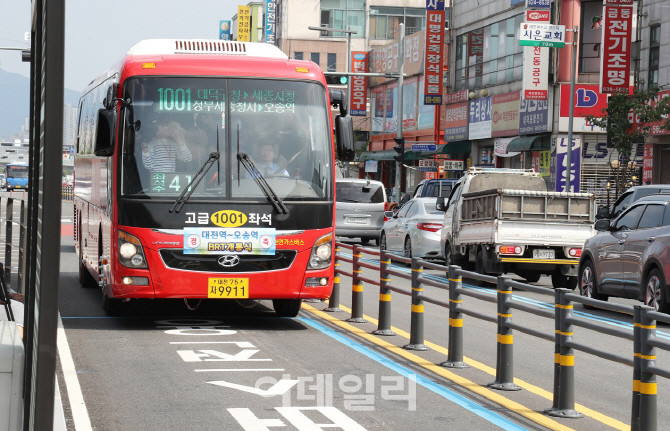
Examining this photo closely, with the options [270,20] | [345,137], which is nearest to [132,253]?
[345,137]

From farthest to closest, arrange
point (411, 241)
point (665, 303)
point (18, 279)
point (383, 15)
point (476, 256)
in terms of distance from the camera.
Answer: point (383, 15) → point (411, 241) → point (476, 256) → point (18, 279) → point (665, 303)

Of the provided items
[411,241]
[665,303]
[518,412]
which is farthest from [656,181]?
[518,412]

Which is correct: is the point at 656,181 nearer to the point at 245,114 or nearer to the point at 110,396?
the point at 245,114

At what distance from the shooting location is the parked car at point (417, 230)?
2427 cm

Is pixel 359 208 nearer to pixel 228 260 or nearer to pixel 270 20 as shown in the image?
pixel 228 260

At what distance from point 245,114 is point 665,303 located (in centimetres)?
582

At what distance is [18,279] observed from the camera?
16453 millimetres

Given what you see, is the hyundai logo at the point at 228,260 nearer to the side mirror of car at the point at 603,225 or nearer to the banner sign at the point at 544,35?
the side mirror of car at the point at 603,225

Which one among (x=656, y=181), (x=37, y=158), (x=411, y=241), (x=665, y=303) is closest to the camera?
(x=37, y=158)

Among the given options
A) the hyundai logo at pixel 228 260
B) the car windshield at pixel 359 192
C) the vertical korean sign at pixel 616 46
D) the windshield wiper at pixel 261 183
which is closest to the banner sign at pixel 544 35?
the vertical korean sign at pixel 616 46

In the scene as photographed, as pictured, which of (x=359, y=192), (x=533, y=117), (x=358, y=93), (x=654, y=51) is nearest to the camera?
(x=359, y=192)

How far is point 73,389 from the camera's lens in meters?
8.66

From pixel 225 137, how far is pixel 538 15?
27697mm

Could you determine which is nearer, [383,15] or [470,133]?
[470,133]
